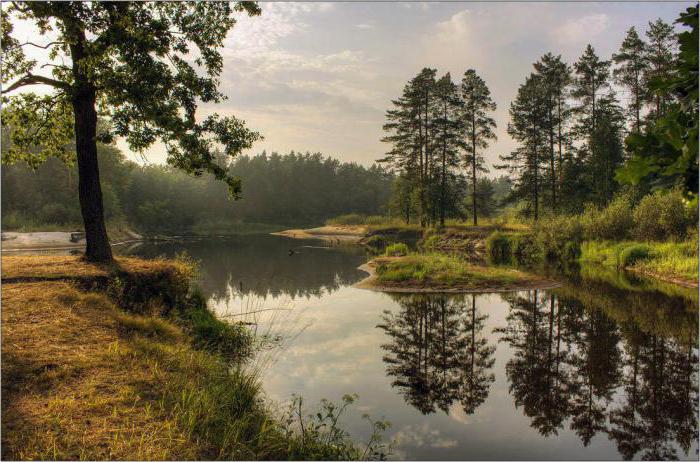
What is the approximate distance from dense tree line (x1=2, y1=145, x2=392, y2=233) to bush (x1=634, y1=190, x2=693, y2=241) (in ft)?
104

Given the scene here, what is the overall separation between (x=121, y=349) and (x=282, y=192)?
100894 millimetres

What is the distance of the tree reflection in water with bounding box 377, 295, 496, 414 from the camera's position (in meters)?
8.41

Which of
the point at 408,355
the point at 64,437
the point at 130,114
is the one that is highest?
the point at 130,114

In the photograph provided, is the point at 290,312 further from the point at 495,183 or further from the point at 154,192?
the point at 495,183

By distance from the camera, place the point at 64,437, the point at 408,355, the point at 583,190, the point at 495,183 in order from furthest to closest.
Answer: the point at 495,183
the point at 583,190
the point at 408,355
the point at 64,437

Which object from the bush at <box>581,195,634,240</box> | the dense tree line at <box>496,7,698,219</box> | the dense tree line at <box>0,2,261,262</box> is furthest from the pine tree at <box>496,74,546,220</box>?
the dense tree line at <box>0,2,261,262</box>

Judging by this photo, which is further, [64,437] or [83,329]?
[83,329]

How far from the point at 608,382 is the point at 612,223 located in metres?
23.6

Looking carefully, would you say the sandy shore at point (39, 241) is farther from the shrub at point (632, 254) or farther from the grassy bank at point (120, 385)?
the shrub at point (632, 254)

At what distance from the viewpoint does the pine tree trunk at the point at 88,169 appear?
480 inches

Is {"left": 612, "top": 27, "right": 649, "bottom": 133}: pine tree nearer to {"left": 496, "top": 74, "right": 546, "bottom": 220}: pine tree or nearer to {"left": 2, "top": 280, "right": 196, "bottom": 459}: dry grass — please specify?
{"left": 496, "top": 74, "right": 546, "bottom": 220}: pine tree

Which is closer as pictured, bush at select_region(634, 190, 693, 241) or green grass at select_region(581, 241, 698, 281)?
green grass at select_region(581, 241, 698, 281)

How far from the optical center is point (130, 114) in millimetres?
11219

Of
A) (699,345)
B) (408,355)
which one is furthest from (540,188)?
(408,355)
